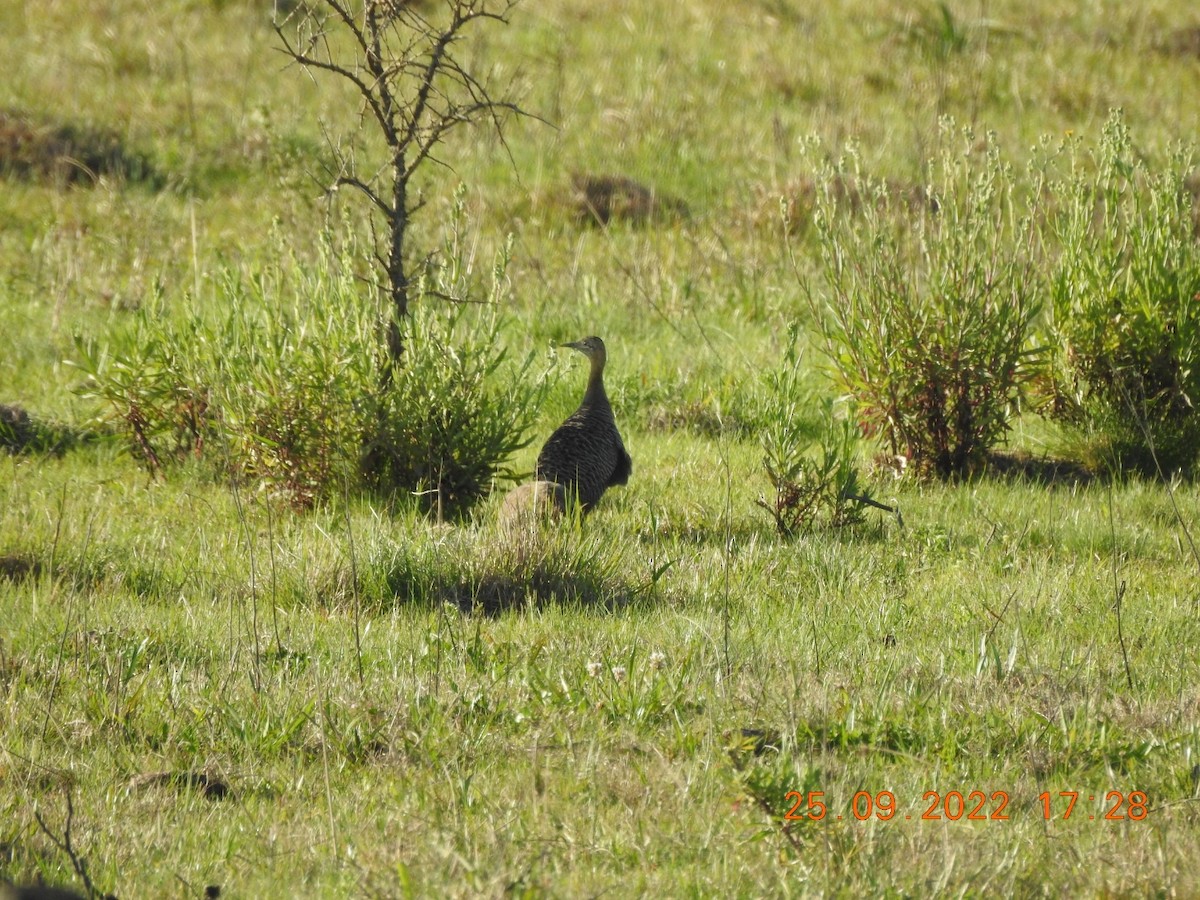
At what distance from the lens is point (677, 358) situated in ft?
28.9

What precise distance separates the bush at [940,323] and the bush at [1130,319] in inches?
12.2

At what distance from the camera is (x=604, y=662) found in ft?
15.5

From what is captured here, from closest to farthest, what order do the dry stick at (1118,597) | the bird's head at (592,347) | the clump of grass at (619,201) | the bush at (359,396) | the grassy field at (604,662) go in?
the grassy field at (604,662) → the dry stick at (1118,597) → the bush at (359,396) → the bird's head at (592,347) → the clump of grass at (619,201)

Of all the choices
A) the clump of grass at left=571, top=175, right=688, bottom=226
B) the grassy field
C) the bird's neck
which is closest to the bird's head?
the bird's neck

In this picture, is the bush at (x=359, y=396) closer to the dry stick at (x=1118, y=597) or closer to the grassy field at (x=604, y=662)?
the grassy field at (x=604, y=662)

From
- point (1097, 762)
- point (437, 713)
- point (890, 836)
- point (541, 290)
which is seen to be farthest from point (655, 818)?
point (541, 290)

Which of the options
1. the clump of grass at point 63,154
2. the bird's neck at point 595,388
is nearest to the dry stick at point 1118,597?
the bird's neck at point 595,388

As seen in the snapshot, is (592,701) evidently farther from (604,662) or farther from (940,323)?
(940,323)

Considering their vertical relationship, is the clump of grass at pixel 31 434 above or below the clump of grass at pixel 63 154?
below

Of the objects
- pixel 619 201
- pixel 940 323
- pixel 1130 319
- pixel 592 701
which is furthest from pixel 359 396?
pixel 619 201

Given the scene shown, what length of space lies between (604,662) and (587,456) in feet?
5.94

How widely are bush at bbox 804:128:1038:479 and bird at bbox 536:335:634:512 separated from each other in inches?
48.5

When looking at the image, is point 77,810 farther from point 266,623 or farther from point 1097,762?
point 1097,762

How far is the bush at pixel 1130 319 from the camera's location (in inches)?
277
